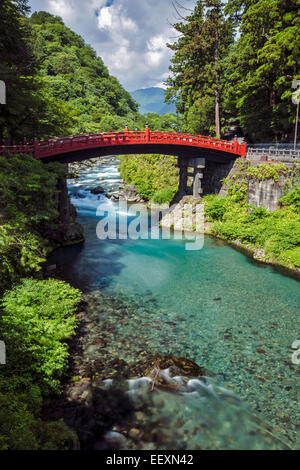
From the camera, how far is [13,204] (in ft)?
49.6

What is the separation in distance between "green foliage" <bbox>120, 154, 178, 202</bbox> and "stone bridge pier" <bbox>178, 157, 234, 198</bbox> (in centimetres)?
349

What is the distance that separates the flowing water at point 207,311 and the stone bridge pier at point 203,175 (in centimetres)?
812

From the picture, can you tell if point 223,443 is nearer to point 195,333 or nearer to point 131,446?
point 131,446

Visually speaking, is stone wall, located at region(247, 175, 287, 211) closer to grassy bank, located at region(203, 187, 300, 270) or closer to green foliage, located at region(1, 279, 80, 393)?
grassy bank, located at region(203, 187, 300, 270)

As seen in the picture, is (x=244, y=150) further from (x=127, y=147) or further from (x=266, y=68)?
(x=127, y=147)

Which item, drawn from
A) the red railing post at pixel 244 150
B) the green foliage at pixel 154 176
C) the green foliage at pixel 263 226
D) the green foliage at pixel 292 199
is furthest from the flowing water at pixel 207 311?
the green foliage at pixel 154 176

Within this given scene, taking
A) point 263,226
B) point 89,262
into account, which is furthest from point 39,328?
point 263,226

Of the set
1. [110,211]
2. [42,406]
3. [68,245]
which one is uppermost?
[110,211]

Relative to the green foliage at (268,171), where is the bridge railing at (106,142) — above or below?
above

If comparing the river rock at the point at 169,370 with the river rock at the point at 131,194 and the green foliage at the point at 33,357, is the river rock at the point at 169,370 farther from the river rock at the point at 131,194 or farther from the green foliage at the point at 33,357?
the river rock at the point at 131,194

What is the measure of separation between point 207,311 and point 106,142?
16.6 meters

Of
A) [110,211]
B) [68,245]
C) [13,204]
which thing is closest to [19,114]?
[13,204]

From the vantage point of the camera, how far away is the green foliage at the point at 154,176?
36.8 m

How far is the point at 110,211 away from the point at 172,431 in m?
28.0
